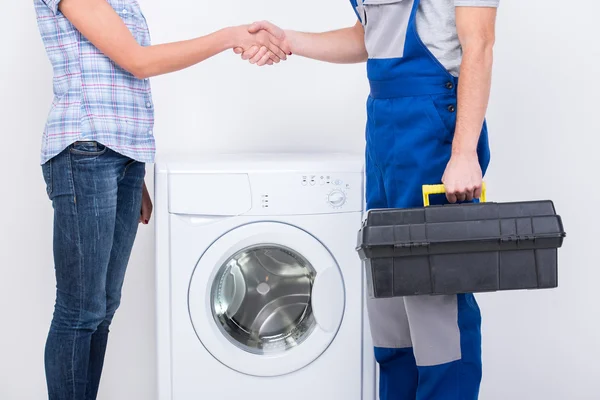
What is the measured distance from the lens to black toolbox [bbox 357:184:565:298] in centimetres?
142

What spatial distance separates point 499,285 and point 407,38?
0.56 m

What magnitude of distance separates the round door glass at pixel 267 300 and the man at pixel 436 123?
616 millimetres

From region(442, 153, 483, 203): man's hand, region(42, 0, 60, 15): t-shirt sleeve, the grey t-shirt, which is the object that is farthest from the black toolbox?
region(42, 0, 60, 15): t-shirt sleeve

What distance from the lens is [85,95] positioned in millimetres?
1689

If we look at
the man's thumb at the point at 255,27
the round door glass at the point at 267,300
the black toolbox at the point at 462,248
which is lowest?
the round door glass at the point at 267,300

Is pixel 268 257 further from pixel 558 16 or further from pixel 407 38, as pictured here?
pixel 558 16

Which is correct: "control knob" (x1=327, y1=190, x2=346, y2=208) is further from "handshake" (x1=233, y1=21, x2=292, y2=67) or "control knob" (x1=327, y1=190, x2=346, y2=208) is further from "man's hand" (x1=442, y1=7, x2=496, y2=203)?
"man's hand" (x1=442, y1=7, x2=496, y2=203)

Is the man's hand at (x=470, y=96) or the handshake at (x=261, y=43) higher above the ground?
the handshake at (x=261, y=43)

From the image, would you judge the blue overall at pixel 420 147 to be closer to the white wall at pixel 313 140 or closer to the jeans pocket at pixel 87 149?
the jeans pocket at pixel 87 149

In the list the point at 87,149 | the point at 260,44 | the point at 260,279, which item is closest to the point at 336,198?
the point at 260,279

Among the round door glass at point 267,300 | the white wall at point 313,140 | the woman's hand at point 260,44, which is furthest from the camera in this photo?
the white wall at point 313,140

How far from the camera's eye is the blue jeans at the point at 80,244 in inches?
65.7

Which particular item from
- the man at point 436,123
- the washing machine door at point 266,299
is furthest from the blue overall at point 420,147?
the washing machine door at point 266,299

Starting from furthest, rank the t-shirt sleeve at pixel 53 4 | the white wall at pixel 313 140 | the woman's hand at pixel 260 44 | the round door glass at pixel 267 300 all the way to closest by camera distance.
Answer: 1. the white wall at pixel 313 140
2. the round door glass at pixel 267 300
3. the woman's hand at pixel 260 44
4. the t-shirt sleeve at pixel 53 4
